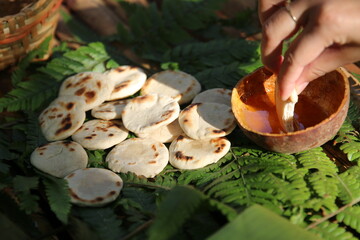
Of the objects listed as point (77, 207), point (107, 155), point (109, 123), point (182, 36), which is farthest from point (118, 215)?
point (182, 36)

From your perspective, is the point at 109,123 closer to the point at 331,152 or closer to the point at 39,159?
the point at 39,159

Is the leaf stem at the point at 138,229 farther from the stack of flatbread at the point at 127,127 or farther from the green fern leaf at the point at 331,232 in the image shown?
the green fern leaf at the point at 331,232

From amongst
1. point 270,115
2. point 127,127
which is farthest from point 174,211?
point 270,115

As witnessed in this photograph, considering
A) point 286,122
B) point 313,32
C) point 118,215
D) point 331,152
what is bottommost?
point 118,215

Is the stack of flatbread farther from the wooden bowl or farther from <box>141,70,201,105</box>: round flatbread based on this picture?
the wooden bowl

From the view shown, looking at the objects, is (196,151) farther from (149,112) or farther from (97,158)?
(97,158)
